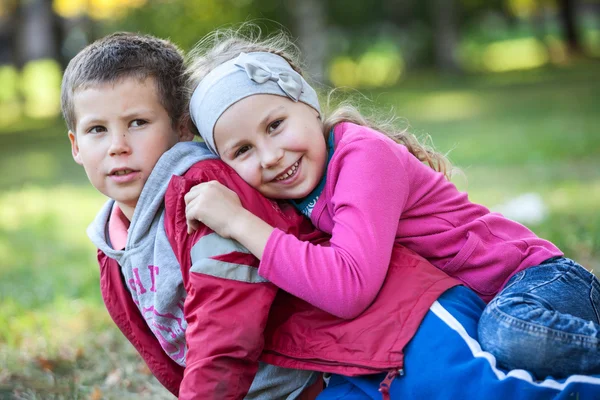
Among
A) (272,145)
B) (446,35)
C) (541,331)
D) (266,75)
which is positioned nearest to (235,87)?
(266,75)

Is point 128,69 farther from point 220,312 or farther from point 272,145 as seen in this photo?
point 220,312

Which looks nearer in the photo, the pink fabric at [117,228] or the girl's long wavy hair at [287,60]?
the girl's long wavy hair at [287,60]

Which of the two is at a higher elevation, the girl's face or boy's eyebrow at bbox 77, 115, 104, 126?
boy's eyebrow at bbox 77, 115, 104, 126

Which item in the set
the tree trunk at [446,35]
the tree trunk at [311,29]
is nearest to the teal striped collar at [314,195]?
the tree trunk at [311,29]

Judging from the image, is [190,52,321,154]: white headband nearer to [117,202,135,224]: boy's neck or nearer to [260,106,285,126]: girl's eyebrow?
[260,106,285,126]: girl's eyebrow

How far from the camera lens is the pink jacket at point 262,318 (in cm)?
224

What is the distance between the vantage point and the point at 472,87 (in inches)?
752

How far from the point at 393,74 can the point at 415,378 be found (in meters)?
21.6

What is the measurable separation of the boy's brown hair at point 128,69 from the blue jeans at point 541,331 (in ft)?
4.24

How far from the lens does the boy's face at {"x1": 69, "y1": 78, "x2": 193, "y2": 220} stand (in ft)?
8.38

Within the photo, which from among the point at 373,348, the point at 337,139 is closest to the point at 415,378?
the point at 373,348

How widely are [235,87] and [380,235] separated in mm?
664

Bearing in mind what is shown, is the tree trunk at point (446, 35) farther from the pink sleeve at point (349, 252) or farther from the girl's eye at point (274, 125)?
the pink sleeve at point (349, 252)

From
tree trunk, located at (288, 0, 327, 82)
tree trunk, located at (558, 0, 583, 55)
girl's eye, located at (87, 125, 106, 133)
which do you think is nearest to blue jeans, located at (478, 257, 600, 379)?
girl's eye, located at (87, 125, 106, 133)
